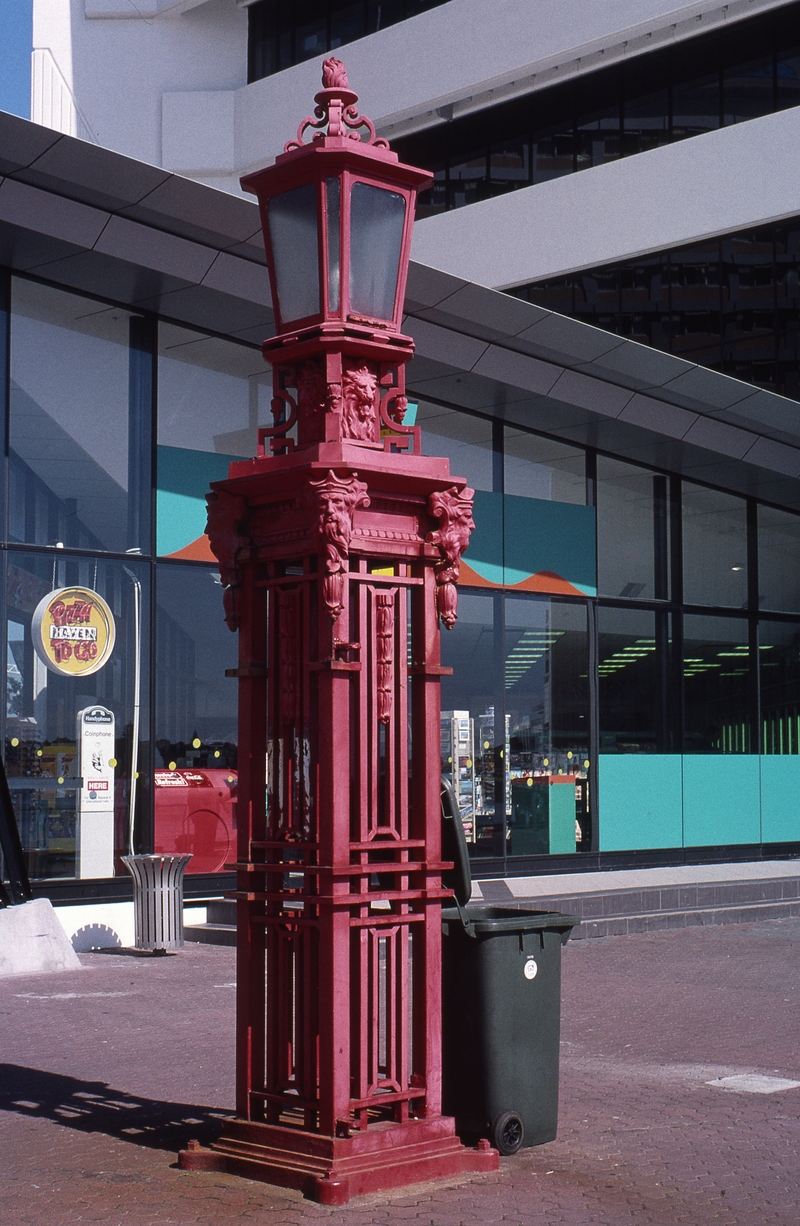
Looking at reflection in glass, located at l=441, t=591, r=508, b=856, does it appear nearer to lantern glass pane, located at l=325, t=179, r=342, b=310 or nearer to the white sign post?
the white sign post

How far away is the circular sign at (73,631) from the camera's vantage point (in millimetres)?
14070

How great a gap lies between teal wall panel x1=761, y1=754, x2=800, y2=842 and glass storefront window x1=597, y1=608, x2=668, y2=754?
7.73ft

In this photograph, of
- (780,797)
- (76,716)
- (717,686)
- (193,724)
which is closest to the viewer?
(76,716)

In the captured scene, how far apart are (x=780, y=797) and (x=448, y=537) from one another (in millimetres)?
16424

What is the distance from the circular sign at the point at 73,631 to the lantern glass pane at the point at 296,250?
27.8 ft

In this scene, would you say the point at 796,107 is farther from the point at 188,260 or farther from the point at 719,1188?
the point at 719,1188

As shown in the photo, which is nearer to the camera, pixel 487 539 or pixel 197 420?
pixel 197 420

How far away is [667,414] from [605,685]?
3602 mm

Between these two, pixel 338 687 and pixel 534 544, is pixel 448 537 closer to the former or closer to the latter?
pixel 338 687

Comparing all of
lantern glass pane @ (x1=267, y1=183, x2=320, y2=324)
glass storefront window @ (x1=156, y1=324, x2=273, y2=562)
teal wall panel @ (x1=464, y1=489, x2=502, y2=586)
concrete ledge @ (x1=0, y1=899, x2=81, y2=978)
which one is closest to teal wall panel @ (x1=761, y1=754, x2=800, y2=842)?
teal wall panel @ (x1=464, y1=489, x2=502, y2=586)

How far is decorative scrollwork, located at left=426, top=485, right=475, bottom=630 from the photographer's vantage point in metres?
6.05

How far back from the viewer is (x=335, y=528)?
18.7 ft

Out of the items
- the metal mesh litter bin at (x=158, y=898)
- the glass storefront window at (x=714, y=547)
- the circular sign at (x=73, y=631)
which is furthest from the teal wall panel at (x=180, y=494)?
the glass storefront window at (x=714, y=547)

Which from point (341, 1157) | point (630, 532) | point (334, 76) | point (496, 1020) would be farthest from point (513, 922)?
point (630, 532)
